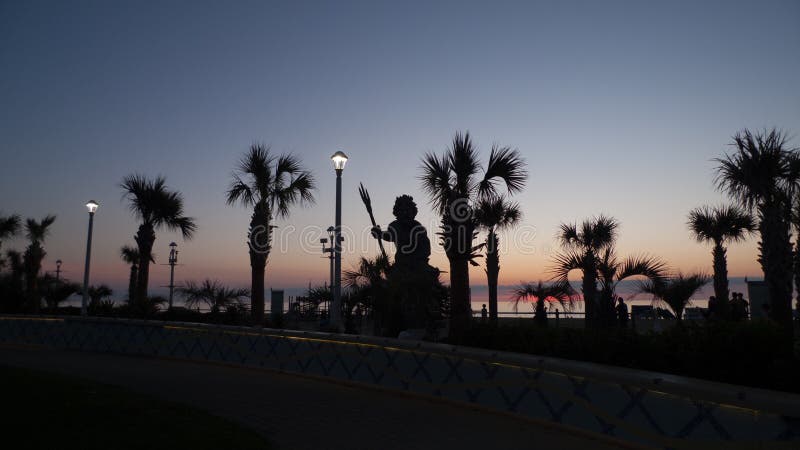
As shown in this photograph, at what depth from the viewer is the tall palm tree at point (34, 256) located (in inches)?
1192

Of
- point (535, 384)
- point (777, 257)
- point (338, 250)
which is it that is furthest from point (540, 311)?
point (535, 384)

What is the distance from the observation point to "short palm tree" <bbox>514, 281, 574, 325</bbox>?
712 inches

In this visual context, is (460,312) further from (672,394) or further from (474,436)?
(672,394)

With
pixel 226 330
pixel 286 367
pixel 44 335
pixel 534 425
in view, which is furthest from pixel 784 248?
pixel 44 335

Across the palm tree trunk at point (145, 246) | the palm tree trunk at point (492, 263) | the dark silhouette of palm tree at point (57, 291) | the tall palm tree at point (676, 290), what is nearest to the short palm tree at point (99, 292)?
the dark silhouette of palm tree at point (57, 291)

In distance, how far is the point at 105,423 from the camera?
6344 millimetres

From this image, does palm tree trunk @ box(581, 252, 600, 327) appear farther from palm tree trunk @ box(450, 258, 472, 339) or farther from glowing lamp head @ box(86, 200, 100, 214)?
glowing lamp head @ box(86, 200, 100, 214)

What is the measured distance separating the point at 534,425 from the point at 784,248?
969 cm

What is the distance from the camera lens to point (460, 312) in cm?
1298

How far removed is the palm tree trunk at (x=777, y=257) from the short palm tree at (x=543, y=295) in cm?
574

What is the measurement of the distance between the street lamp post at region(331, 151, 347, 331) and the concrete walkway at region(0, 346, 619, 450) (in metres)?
2.07

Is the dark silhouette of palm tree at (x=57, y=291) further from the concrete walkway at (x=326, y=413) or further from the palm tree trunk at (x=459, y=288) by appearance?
the palm tree trunk at (x=459, y=288)

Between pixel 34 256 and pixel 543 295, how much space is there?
2841 centimetres

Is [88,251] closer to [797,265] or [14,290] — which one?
[14,290]
